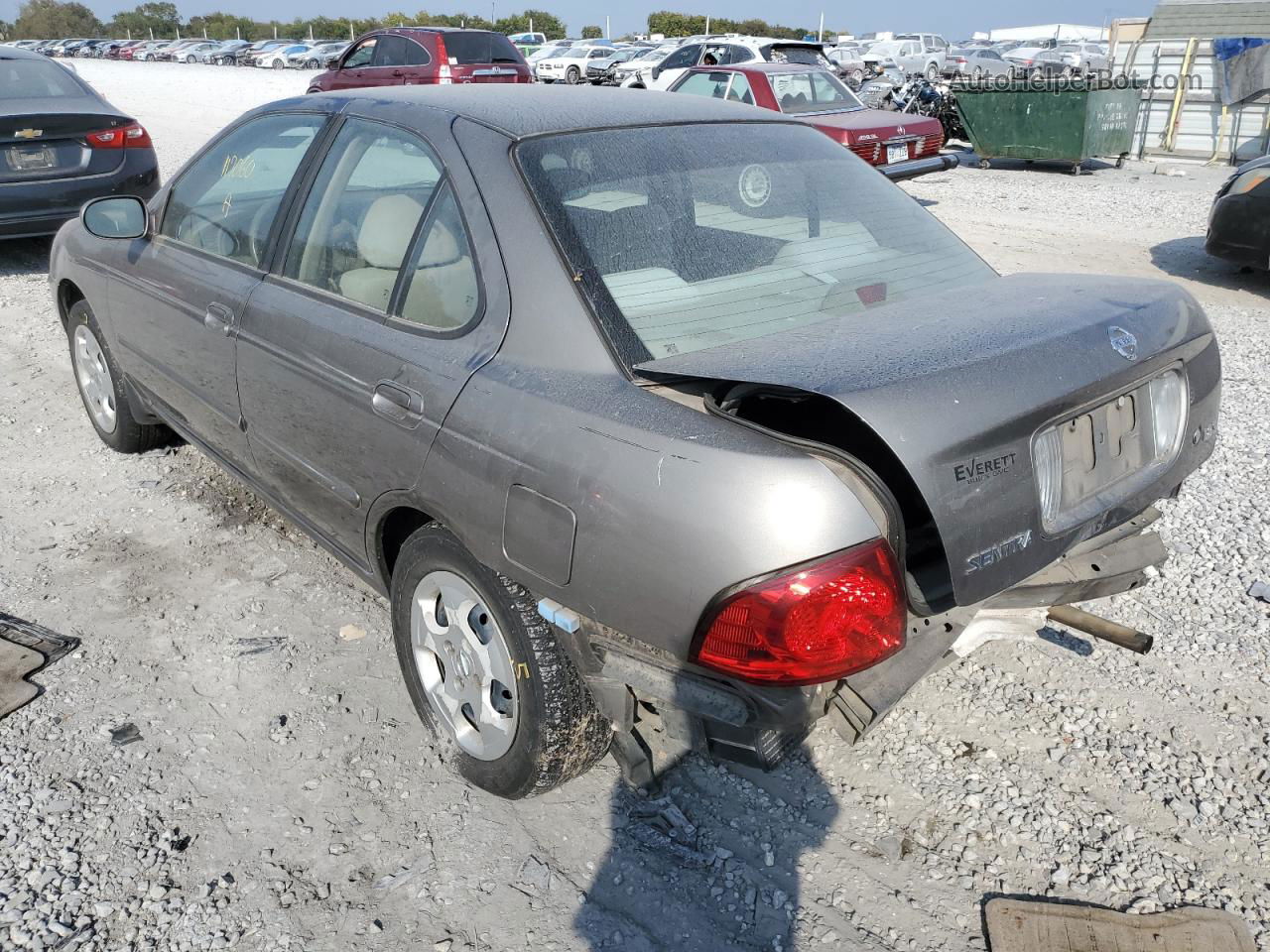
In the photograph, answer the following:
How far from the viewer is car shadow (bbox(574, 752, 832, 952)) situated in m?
2.26

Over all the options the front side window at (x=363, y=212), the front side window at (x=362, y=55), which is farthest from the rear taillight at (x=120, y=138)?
the front side window at (x=362, y=55)

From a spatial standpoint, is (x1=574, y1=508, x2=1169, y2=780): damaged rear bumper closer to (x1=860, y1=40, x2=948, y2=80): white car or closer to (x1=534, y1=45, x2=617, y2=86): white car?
(x1=534, y1=45, x2=617, y2=86): white car

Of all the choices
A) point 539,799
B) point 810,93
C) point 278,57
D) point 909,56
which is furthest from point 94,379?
point 278,57

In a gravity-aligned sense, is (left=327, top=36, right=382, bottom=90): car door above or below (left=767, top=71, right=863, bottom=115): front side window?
above

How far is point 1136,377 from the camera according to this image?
2318 millimetres

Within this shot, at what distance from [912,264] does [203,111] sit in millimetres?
23958

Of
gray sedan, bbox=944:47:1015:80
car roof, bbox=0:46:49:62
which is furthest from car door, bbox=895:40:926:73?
car roof, bbox=0:46:49:62

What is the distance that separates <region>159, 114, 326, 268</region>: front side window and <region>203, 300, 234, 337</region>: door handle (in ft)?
0.57

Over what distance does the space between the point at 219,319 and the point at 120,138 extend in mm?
6061

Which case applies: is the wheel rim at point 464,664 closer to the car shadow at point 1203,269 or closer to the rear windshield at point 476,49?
the car shadow at point 1203,269

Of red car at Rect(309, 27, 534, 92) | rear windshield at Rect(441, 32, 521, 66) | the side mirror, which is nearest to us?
the side mirror

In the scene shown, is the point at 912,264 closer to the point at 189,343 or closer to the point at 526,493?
the point at 526,493

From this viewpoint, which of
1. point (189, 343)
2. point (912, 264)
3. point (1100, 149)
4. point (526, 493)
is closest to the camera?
point (526, 493)

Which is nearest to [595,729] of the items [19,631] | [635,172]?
[635,172]
